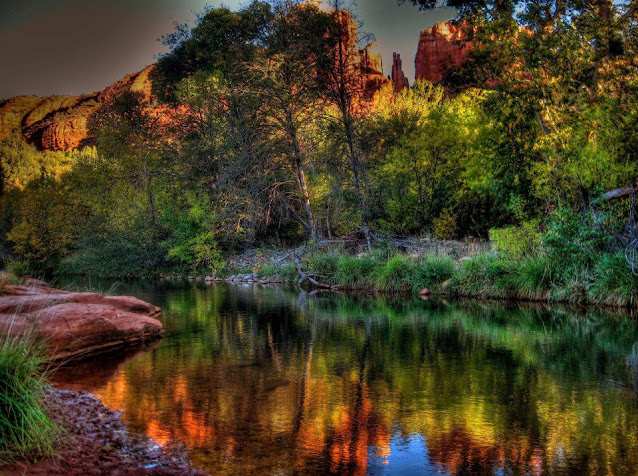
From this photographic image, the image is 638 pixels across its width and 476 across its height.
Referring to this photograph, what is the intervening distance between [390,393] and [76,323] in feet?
19.0

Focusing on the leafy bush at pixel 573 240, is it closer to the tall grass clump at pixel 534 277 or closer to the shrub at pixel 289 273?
the tall grass clump at pixel 534 277

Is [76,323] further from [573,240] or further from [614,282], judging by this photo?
[573,240]

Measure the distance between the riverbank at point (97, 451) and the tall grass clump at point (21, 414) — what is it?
0.37 ft

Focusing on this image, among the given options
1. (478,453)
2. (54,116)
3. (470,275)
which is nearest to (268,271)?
(470,275)

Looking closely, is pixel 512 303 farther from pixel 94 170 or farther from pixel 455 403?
pixel 94 170

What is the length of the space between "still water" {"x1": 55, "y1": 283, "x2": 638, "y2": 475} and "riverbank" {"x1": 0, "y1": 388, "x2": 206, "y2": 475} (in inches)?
9.5

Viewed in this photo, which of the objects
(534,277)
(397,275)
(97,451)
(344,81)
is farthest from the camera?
(344,81)

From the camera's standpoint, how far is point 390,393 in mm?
7102

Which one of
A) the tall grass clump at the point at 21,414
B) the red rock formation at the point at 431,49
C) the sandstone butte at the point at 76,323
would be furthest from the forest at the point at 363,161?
the red rock formation at the point at 431,49

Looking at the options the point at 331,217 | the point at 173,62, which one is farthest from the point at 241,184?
the point at 173,62

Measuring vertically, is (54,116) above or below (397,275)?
above

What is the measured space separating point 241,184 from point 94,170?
19468 millimetres

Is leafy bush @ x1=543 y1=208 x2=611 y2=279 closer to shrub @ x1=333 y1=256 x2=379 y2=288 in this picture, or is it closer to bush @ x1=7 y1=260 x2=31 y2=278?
shrub @ x1=333 y1=256 x2=379 y2=288

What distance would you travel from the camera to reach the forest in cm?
1595
